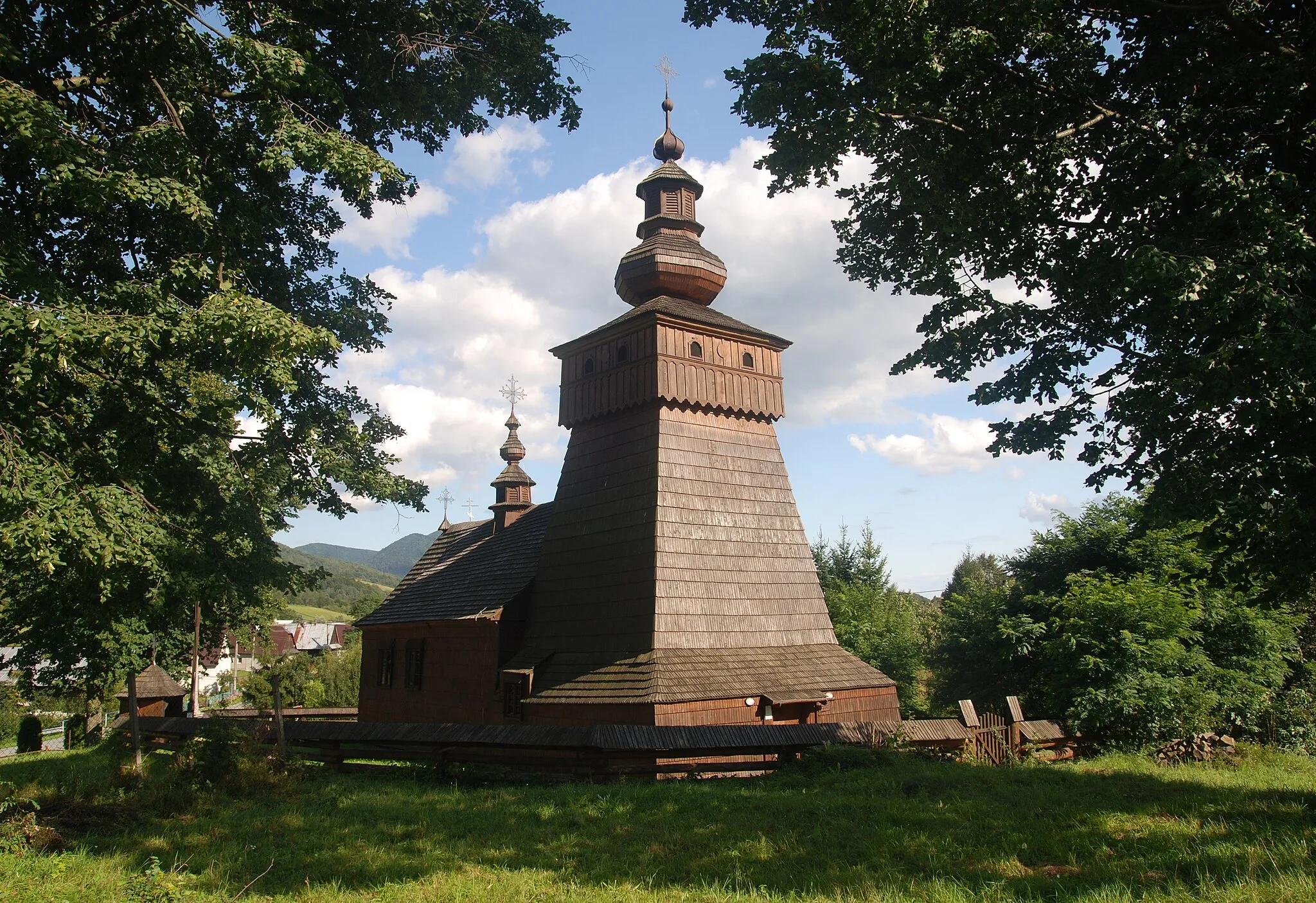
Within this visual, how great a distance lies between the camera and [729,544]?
19297 millimetres

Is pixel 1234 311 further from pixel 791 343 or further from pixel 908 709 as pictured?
pixel 908 709

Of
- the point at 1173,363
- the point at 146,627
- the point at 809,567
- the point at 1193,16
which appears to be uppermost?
the point at 1193,16

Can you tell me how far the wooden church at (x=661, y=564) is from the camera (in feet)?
57.4

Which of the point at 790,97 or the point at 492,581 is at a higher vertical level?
the point at 790,97

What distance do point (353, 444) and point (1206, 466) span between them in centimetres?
1253

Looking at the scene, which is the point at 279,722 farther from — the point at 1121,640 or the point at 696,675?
the point at 1121,640

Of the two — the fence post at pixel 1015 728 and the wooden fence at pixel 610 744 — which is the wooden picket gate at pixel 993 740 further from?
the wooden fence at pixel 610 744

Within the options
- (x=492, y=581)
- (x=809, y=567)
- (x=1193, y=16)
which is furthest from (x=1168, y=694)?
(x=492, y=581)

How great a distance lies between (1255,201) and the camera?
26.0ft

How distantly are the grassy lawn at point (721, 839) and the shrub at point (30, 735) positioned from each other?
20.6m

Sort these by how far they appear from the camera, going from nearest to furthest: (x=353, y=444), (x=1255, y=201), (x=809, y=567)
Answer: (x=1255, y=201), (x=353, y=444), (x=809, y=567)

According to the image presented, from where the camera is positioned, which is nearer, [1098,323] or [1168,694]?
[1098,323]

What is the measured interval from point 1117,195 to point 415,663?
68.9 feet

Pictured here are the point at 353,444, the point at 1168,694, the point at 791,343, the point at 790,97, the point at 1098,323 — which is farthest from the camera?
the point at 791,343
